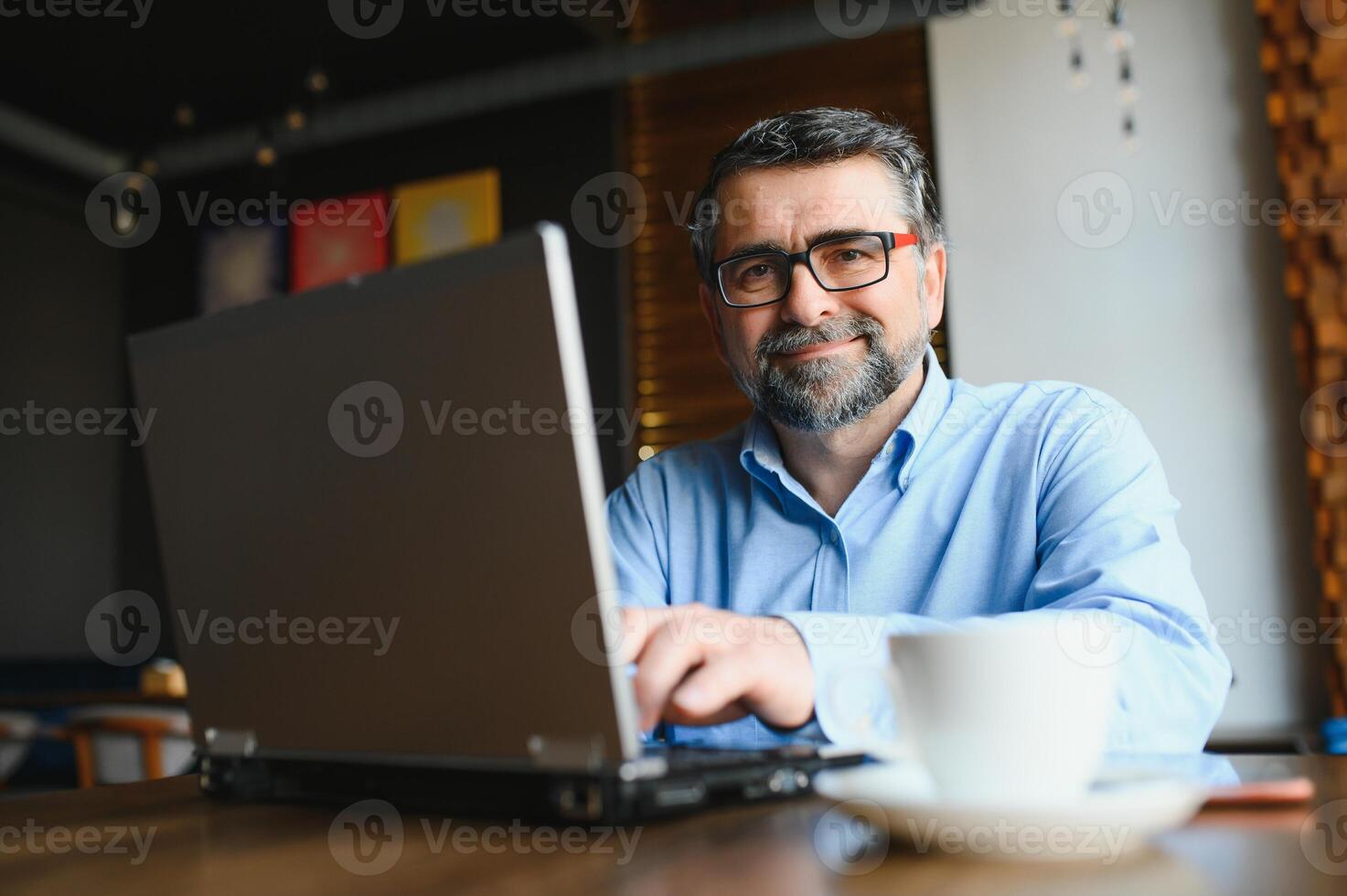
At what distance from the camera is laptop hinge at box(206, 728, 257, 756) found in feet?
2.70

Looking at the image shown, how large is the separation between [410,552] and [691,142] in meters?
3.84

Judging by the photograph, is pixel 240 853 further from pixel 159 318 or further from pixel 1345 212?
pixel 159 318

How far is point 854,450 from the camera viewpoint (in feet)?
4.95

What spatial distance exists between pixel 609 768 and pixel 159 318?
217 inches

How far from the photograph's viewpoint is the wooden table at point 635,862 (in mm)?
478

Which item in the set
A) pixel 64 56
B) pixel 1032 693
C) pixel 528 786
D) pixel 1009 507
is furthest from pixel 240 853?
pixel 64 56
